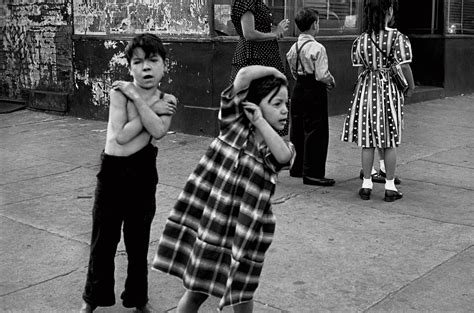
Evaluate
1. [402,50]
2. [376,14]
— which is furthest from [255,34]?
[402,50]

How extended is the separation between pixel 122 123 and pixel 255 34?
3.67 metres

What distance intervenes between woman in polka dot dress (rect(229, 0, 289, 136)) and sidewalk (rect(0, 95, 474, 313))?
4.19 feet

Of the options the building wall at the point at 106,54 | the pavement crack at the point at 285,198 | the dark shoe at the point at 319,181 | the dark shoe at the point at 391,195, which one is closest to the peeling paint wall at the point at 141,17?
the building wall at the point at 106,54

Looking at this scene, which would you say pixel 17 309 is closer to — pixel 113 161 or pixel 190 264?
pixel 113 161

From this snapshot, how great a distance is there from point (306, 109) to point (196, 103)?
2618 mm

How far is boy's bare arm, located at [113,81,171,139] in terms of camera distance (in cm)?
382

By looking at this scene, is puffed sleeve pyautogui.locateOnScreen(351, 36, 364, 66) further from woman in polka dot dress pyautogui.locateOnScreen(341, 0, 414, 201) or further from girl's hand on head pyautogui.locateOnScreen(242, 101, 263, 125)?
girl's hand on head pyautogui.locateOnScreen(242, 101, 263, 125)

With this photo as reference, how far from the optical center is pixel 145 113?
3.82 metres

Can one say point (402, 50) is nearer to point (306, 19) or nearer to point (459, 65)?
point (306, 19)

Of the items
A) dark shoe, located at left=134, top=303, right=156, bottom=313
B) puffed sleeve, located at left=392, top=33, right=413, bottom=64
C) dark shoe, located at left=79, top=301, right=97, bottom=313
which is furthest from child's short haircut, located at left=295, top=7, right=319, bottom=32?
dark shoe, located at left=79, top=301, right=97, bottom=313

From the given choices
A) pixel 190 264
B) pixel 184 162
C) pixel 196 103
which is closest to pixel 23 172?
pixel 184 162

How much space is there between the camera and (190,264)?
3.41 metres

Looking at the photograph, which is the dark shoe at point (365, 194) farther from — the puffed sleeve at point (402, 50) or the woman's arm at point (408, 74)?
the puffed sleeve at point (402, 50)

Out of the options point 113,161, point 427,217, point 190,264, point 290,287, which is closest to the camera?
point 190,264
